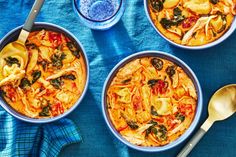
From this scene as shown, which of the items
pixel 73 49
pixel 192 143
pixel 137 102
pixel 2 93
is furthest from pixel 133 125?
pixel 2 93

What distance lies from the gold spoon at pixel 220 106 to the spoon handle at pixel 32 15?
0.58 metres

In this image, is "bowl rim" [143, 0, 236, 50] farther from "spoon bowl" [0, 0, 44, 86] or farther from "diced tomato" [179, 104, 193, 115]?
"spoon bowl" [0, 0, 44, 86]

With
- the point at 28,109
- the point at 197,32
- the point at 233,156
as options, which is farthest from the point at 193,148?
the point at 28,109

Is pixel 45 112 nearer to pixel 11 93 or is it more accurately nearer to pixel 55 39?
pixel 11 93

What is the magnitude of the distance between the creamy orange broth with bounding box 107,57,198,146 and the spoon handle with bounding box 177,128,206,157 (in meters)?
0.04

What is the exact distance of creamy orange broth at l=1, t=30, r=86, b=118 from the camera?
192 centimetres

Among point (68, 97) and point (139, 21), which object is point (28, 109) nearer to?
point (68, 97)

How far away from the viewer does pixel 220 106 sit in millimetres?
1932

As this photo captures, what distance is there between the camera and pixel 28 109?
6.30 feet

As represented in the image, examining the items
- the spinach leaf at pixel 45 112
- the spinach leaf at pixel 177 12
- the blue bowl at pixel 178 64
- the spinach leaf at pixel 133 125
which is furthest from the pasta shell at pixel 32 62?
the spinach leaf at pixel 177 12

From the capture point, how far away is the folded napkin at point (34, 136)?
76.8 inches

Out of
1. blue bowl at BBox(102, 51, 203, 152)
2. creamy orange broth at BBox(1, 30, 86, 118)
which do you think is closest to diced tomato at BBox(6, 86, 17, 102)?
creamy orange broth at BBox(1, 30, 86, 118)

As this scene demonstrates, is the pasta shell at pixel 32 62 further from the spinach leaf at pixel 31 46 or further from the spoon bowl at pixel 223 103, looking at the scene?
the spoon bowl at pixel 223 103

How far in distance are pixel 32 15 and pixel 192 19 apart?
48 cm
